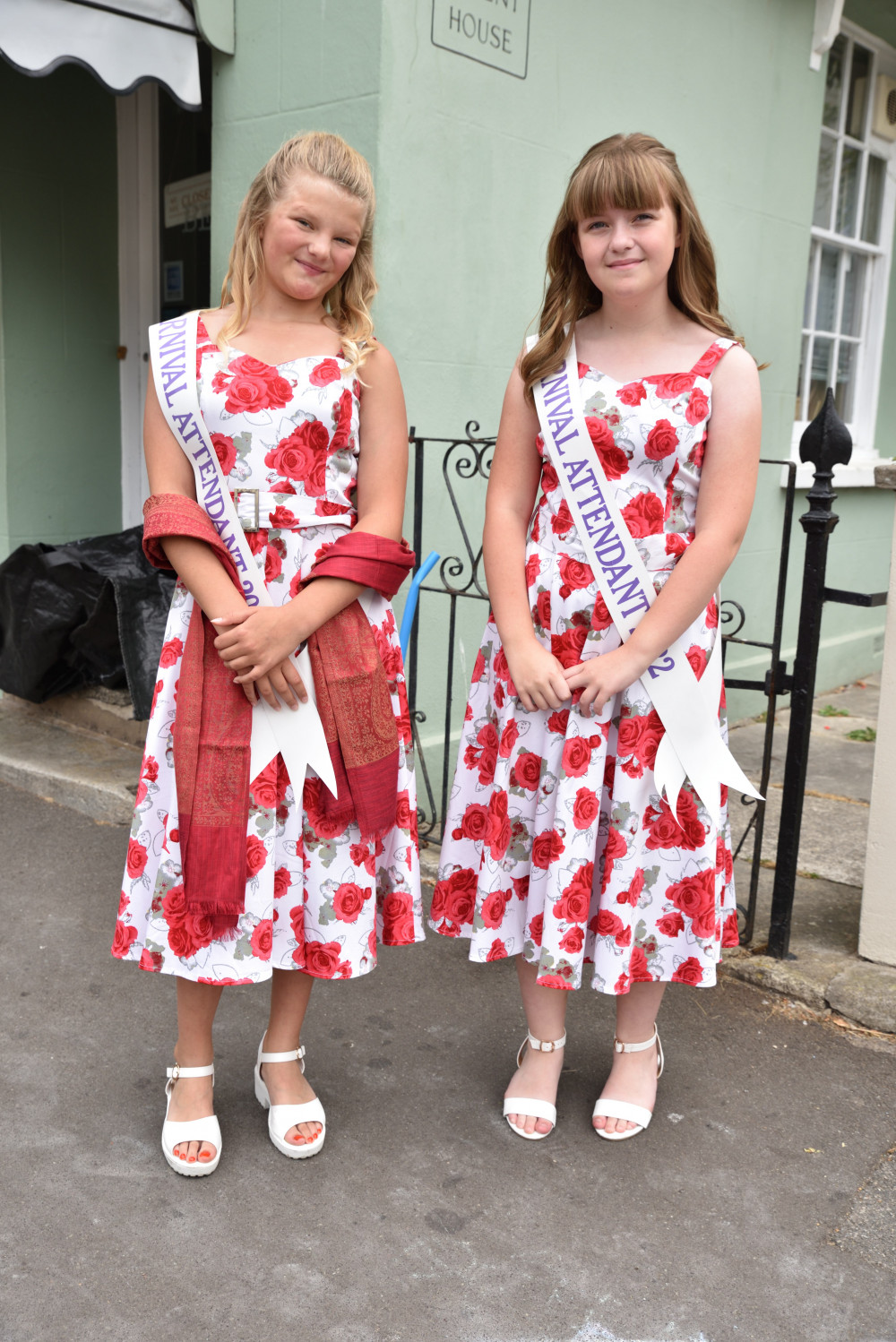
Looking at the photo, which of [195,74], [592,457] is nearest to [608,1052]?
[592,457]

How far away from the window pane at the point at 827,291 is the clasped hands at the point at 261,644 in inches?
204

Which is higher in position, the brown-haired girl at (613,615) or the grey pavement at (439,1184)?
the brown-haired girl at (613,615)

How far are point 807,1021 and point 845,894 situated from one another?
0.81 meters

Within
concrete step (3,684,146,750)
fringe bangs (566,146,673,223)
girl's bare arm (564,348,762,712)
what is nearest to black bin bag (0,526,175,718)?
concrete step (3,684,146,750)

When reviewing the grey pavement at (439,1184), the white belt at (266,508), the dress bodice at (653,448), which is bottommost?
the grey pavement at (439,1184)

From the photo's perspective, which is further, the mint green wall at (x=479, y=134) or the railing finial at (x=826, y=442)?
the mint green wall at (x=479, y=134)

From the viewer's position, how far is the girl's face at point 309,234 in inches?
76.7

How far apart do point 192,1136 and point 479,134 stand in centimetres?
324

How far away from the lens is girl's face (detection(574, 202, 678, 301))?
78.1 inches

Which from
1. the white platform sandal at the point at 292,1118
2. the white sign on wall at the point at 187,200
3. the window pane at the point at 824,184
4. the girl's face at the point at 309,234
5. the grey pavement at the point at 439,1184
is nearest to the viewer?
the grey pavement at the point at 439,1184

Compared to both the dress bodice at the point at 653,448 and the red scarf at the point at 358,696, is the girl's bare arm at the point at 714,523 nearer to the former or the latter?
the dress bodice at the point at 653,448

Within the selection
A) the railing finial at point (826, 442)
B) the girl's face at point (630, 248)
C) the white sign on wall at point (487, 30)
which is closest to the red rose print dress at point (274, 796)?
the girl's face at point (630, 248)

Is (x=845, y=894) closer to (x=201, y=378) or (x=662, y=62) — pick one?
(x=201, y=378)

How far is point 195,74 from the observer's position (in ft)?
12.5
